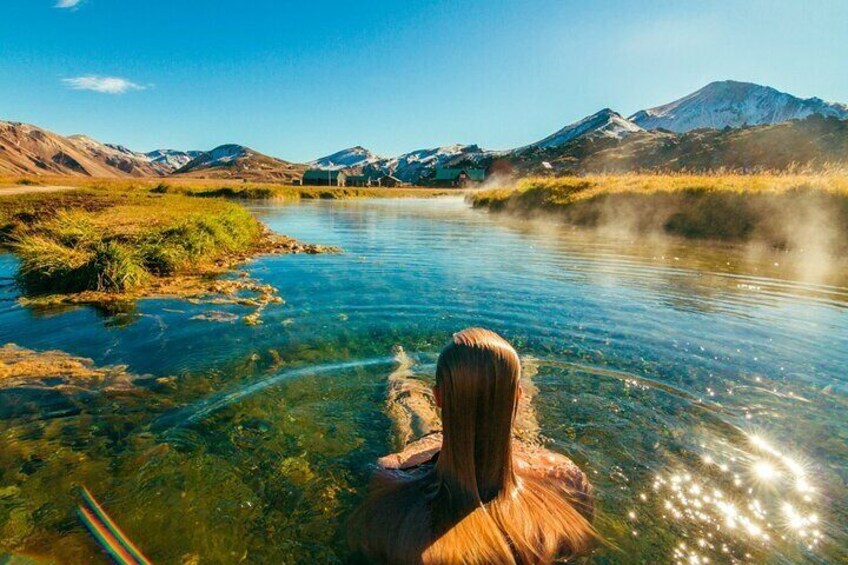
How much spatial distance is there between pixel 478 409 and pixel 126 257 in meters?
13.5

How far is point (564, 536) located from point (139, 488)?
4253 millimetres

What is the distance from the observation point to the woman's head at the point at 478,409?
2.59 m

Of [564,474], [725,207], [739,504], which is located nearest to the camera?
[564,474]

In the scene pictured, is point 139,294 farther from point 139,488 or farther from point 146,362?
point 139,488

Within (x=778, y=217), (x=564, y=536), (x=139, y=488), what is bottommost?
(x=139, y=488)

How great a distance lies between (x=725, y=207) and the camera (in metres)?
23.2

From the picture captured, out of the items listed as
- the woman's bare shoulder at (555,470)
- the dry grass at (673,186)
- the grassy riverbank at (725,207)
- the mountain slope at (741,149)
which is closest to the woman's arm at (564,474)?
the woman's bare shoulder at (555,470)

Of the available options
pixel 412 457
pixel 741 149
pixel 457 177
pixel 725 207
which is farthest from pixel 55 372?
pixel 457 177

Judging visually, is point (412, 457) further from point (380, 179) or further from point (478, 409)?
point (380, 179)

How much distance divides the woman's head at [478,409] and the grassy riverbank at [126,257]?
8532 mm

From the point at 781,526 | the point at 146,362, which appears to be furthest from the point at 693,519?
the point at 146,362

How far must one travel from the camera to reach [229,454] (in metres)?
5.31

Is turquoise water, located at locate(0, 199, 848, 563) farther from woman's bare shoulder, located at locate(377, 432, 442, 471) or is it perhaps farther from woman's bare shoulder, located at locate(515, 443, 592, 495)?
woman's bare shoulder, located at locate(377, 432, 442, 471)

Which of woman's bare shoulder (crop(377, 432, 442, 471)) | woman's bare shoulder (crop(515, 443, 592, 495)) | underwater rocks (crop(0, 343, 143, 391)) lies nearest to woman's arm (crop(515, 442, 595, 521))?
woman's bare shoulder (crop(515, 443, 592, 495))
